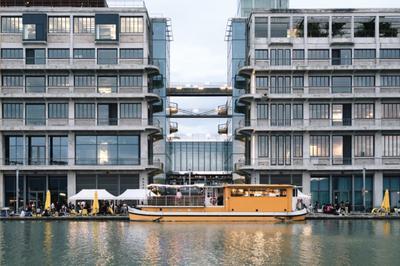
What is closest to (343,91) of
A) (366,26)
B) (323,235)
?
(366,26)

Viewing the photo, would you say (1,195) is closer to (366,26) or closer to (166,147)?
(166,147)

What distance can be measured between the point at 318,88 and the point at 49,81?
33922 millimetres

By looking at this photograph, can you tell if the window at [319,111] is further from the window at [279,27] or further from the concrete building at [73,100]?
the concrete building at [73,100]

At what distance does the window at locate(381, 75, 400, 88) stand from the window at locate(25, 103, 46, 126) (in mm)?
42845

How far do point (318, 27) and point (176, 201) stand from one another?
33.4 metres

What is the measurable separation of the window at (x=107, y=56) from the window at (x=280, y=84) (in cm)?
2010

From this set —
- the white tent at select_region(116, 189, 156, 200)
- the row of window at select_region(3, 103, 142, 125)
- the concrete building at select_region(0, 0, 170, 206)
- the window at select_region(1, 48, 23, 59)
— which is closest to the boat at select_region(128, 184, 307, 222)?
the white tent at select_region(116, 189, 156, 200)

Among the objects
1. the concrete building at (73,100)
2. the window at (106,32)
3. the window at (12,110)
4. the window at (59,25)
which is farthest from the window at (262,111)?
the window at (12,110)

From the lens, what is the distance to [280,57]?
87.9 metres

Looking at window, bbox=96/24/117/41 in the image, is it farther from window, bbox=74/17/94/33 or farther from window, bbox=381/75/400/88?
window, bbox=381/75/400/88

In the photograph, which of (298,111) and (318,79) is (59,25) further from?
(318,79)

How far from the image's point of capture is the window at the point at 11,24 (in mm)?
87375

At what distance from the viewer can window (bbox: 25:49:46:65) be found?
86.8 meters

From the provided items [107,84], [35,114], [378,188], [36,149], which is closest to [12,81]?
[35,114]
